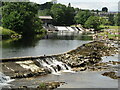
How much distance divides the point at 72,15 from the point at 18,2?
72.0 metres

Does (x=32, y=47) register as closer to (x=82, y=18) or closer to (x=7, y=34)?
(x=7, y=34)

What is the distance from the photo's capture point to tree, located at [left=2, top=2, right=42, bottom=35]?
8481 centimetres

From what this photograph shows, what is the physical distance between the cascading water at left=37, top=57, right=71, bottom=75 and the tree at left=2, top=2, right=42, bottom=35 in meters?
46.1

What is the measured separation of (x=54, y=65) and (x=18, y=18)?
49022mm

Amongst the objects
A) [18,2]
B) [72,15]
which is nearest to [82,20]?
[72,15]

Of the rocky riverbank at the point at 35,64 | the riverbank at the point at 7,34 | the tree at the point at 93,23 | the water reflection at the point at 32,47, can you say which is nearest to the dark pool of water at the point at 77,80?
the rocky riverbank at the point at 35,64

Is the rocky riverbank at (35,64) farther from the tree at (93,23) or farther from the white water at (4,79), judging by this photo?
the tree at (93,23)

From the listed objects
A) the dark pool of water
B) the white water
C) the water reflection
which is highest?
the water reflection

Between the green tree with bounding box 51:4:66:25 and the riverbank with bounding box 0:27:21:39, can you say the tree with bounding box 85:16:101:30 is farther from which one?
the riverbank with bounding box 0:27:21:39

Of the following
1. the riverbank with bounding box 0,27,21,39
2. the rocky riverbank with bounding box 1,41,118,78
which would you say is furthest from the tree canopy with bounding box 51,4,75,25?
the rocky riverbank with bounding box 1,41,118,78

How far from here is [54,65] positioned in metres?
38.6

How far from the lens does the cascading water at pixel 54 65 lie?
37263mm

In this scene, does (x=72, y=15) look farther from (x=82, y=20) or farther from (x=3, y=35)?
Result: (x=3, y=35)

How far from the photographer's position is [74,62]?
41250 millimetres
